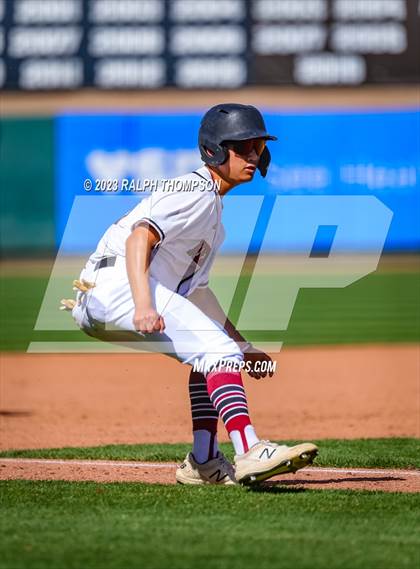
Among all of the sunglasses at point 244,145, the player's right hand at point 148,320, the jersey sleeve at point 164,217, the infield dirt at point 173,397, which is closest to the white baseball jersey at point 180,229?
the jersey sleeve at point 164,217

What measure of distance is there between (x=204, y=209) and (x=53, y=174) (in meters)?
15.5

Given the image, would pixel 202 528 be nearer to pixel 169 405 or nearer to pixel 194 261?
pixel 194 261

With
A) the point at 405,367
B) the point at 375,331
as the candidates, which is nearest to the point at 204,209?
the point at 405,367

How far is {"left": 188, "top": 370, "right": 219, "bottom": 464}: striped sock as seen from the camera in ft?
15.8

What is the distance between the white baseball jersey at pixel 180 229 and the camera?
4324 millimetres

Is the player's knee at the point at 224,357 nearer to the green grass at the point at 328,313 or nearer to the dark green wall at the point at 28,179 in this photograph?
the green grass at the point at 328,313

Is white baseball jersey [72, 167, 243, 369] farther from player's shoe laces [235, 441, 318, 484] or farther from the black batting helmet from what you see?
player's shoe laces [235, 441, 318, 484]

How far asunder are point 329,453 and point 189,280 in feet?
5.65

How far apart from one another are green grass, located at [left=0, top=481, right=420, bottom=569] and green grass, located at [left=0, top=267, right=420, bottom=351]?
303 inches

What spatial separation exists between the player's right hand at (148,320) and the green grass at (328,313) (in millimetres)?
7909

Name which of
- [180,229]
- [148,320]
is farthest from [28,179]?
[148,320]

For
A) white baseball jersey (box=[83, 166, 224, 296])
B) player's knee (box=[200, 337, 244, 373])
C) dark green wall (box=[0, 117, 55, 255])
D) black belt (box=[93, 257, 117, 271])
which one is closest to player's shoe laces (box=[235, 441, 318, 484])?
player's knee (box=[200, 337, 244, 373])

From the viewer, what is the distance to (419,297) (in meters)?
17.0

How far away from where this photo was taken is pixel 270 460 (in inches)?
165
